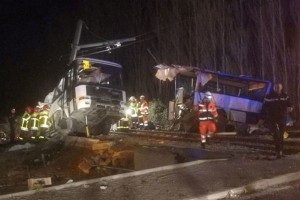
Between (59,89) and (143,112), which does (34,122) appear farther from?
(143,112)

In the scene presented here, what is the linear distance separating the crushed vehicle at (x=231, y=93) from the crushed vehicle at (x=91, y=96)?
2803mm

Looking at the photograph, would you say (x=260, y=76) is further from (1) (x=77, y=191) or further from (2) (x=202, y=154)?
(1) (x=77, y=191)

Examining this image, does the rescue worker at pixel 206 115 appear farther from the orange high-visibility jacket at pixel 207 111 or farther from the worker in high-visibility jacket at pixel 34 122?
the worker in high-visibility jacket at pixel 34 122

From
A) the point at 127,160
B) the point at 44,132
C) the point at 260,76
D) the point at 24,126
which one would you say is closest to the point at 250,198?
the point at 127,160

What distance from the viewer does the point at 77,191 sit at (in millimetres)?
7332

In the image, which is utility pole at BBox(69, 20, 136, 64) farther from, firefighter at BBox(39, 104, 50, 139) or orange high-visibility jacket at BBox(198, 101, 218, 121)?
orange high-visibility jacket at BBox(198, 101, 218, 121)

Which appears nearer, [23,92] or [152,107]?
[152,107]

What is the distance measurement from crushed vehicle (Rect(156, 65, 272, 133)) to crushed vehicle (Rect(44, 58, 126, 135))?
2.80 metres

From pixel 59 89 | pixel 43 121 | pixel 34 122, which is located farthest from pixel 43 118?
pixel 59 89

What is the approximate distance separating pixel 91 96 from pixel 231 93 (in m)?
5.81

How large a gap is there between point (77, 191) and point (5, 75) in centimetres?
4417

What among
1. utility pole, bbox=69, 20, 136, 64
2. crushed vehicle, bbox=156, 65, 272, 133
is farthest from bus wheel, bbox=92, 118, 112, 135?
utility pole, bbox=69, 20, 136, 64

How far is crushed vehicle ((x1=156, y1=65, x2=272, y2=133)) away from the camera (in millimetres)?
18062

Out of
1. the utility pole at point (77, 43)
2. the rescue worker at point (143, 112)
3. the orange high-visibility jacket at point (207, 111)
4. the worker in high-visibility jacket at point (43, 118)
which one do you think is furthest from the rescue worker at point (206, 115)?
the utility pole at point (77, 43)
